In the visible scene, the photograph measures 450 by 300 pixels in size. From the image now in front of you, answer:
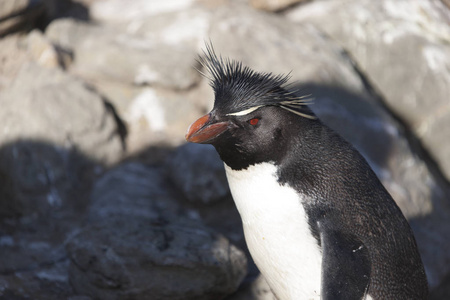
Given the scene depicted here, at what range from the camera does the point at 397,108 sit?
15.4 ft

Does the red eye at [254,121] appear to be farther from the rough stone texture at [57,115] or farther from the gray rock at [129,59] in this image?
the gray rock at [129,59]

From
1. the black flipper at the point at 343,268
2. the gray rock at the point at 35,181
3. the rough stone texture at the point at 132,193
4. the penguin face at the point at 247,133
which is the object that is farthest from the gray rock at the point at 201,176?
the black flipper at the point at 343,268

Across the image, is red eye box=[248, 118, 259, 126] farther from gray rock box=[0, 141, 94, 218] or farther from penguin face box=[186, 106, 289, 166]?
gray rock box=[0, 141, 94, 218]

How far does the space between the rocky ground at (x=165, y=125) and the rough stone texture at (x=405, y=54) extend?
1cm

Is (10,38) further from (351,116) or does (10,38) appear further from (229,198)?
(351,116)

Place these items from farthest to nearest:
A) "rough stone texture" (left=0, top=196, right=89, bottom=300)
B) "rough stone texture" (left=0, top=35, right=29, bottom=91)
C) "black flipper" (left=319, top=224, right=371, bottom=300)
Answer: "rough stone texture" (left=0, top=35, right=29, bottom=91)
"rough stone texture" (left=0, top=196, right=89, bottom=300)
"black flipper" (left=319, top=224, right=371, bottom=300)

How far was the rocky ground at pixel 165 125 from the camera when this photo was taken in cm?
261

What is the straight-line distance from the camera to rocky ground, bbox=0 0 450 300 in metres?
2.61

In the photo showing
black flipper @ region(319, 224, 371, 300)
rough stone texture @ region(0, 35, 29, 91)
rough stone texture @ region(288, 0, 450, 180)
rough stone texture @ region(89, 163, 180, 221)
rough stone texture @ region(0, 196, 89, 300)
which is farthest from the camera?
rough stone texture @ region(288, 0, 450, 180)

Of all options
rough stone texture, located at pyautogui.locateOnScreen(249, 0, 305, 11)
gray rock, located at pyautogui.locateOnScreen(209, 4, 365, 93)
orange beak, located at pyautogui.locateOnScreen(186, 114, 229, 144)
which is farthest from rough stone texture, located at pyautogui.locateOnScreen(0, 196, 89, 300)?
rough stone texture, located at pyautogui.locateOnScreen(249, 0, 305, 11)

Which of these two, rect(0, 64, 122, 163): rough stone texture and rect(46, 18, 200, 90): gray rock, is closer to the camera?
rect(0, 64, 122, 163): rough stone texture

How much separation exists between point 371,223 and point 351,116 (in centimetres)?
227

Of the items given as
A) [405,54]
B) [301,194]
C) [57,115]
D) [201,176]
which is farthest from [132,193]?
[405,54]

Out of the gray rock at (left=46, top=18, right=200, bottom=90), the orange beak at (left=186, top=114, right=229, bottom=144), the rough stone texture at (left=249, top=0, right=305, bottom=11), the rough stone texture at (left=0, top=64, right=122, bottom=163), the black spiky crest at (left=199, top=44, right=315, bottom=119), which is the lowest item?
the rough stone texture at (left=0, top=64, right=122, bottom=163)
